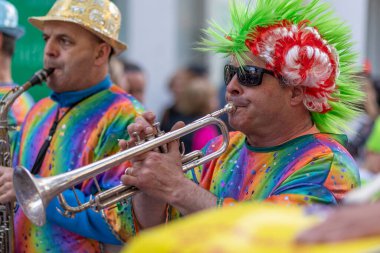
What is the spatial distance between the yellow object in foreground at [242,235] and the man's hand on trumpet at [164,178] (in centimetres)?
132

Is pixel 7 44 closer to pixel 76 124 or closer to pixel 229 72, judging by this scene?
pixel 76 124

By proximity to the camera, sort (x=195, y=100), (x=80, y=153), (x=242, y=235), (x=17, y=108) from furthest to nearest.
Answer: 1. (x=195, y=100)
2. (x=17, y=108)
3. (x=80, y=153)
4. (x=242, y=235)

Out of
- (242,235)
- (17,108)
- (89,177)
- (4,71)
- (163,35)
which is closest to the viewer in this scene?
(242,235)

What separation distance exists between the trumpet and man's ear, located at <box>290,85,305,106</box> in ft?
0.89

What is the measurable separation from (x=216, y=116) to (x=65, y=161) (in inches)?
37.1

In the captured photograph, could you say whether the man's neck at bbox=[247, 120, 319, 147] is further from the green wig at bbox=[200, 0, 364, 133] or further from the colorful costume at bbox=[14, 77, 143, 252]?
the colorful costume at bbox=[14, 77, 143, 252]

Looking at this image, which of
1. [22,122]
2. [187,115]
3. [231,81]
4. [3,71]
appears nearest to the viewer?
[231,81]

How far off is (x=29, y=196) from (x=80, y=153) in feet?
2.39

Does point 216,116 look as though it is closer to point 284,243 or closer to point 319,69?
point 319,69

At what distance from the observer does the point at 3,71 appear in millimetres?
4664

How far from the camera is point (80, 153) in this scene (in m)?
3.64

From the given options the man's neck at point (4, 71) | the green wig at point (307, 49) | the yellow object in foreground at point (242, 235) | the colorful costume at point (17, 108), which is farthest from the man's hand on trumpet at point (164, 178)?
the man's neck at point (4, 71)

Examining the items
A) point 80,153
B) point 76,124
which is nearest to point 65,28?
point 76,124

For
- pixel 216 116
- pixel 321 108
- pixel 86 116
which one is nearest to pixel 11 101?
pixel 86 116
